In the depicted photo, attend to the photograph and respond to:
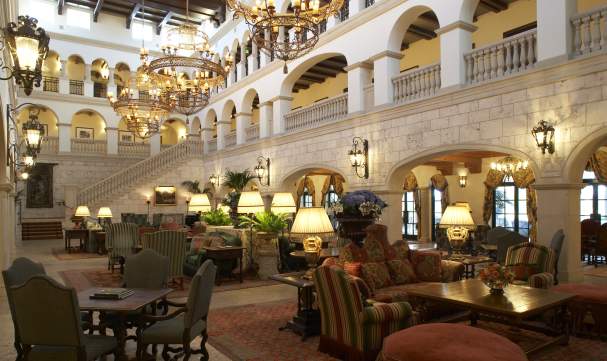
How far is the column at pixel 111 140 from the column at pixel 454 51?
16.3m

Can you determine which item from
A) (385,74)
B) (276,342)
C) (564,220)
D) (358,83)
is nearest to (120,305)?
(276,342)

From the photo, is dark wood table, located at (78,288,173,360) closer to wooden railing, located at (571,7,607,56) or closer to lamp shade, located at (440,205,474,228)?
lamp shade, located at (440,205,474,228)

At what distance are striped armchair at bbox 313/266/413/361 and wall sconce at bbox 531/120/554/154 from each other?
4337 mm

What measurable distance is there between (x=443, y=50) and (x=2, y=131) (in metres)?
7.79

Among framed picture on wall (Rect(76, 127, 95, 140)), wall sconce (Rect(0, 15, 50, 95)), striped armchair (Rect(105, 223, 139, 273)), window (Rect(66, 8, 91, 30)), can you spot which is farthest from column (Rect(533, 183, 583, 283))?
framed picture on wall (Rect(76, 127, 95, 140))

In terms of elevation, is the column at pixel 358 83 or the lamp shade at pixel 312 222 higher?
the column at pixel 358 83

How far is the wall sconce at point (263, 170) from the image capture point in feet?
49.9

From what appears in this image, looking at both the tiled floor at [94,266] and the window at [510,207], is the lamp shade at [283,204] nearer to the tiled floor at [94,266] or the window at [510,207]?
the tiled floor at [94,266]

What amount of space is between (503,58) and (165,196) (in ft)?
46.7

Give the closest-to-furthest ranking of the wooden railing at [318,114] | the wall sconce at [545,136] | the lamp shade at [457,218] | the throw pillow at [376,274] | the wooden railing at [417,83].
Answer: the throw pillow at [376,274] → the lamp shade at [457,218] → the wall sconce at [545,136] → the wooden railing at [417,83] → the wooden railing at [318,114]

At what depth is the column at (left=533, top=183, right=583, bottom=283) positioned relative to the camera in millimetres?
7160

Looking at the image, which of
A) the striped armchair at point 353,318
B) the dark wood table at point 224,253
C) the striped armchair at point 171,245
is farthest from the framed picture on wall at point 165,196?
the striped armchair at point 353,318

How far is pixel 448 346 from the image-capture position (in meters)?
3.00

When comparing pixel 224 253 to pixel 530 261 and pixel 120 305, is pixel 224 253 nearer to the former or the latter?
pixel 120 305
